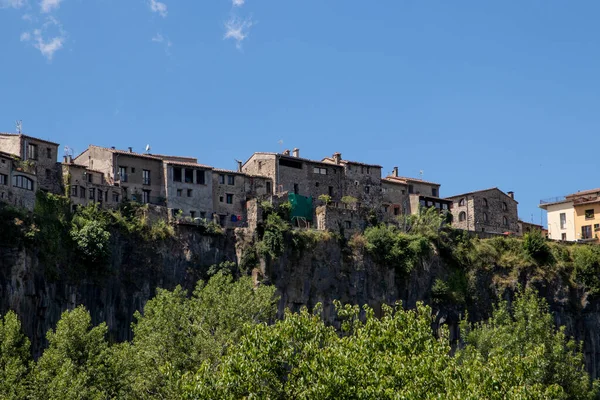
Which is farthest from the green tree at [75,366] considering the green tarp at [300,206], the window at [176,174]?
the green tarp at [300,206]

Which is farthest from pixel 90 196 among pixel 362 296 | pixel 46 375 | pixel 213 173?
pixel 46 375

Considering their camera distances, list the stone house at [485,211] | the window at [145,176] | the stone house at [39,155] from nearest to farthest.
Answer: the stone house at [39,155] < the window at [145,176] < the stone house at [485,211]

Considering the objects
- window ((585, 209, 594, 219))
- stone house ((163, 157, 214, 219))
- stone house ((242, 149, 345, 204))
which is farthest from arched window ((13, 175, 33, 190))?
window ((585, 209, 594, 219))

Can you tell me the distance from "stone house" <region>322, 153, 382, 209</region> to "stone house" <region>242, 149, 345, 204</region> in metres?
0.58

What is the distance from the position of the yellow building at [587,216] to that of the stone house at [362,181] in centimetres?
2146

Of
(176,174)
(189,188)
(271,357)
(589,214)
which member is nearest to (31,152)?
(176,174)

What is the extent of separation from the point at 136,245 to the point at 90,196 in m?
5.92

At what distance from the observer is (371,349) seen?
46.2m

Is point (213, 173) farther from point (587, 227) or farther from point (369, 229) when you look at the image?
point (587, 227)

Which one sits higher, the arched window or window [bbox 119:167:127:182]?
window [bbox 119:167:127:182]

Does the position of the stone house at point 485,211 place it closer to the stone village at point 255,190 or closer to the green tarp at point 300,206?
the stone village at point 255,190

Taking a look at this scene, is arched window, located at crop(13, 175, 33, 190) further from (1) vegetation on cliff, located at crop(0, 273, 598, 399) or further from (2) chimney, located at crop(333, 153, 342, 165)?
(2) chimney, located at crop(333, 153, 342, 165)

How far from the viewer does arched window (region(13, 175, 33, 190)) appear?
77.9 metres

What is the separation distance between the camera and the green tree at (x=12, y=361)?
2227 inches
